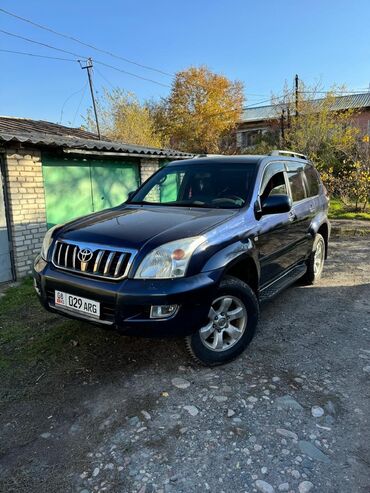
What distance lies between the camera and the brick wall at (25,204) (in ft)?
20.0

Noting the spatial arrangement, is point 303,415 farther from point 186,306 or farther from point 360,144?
point 360,144

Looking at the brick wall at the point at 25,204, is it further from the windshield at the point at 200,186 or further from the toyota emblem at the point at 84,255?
the toyota emblem at the point at 84,255

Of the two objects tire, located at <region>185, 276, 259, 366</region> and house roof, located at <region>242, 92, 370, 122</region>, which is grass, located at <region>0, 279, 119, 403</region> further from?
house roof, located at <region>242, 92, 370, 122</region>

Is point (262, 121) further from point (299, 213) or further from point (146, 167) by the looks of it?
point (299, 213)

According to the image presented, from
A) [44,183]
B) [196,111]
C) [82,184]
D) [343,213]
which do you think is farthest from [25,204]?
[196,111]

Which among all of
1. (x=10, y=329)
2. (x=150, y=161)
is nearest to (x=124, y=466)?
(x=10, y=329)

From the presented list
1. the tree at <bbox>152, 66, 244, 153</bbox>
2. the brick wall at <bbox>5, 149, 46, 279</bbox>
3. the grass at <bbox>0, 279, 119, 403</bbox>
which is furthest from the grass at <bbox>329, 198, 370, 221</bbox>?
the tree at <bbox>152, 66, 244, 153</bbox>

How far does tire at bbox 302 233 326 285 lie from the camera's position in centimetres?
532

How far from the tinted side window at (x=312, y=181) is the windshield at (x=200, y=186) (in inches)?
66.2

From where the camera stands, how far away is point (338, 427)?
8.02 ft

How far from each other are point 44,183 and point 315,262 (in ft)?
16.2

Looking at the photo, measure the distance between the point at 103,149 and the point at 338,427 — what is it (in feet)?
22.3

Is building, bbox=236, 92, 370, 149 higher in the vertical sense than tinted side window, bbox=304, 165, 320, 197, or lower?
higher

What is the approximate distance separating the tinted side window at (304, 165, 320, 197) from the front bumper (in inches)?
119
